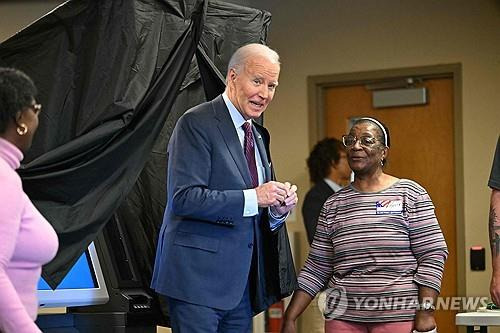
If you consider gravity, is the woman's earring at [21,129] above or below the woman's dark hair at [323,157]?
above

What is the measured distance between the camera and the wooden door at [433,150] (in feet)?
21.0

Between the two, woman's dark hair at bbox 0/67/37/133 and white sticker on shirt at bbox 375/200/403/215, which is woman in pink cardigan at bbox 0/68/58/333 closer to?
woman's dark hair at bbox 0/67/37/133

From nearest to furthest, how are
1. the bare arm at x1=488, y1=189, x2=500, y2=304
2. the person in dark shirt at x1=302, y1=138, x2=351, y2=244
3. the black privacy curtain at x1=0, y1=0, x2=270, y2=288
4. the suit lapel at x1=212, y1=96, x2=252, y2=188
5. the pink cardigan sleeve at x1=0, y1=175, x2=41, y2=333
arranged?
1. the pink cardigan sleeve at x1=0, y1=175, x2=41, y2=333
2. the black privacy curtain at x1=0, y1=0, x2=270, y2=288
3. the suit lapel at x1=212, y1=96, x2=252, y2=188
4. the bare arm at x1=488, y1=189, x2=500, y2=304
5. the person in dark shirt at x1=302, y1=138, x2=351, y2=244

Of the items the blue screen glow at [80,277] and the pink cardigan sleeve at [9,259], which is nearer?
the pink cardigan sleeve at [9,259]

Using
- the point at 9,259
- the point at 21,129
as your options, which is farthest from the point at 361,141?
the point at 9,259

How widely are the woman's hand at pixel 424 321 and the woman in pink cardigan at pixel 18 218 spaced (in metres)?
1.61

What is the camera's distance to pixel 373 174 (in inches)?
139

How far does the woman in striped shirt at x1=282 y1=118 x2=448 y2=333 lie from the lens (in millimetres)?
3404

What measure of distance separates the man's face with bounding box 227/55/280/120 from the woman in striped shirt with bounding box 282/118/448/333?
531 mm

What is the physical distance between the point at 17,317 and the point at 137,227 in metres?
1.95

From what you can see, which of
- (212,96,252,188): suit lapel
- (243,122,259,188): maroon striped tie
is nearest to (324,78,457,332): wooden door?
(243,122,259,188): maroon striped tie

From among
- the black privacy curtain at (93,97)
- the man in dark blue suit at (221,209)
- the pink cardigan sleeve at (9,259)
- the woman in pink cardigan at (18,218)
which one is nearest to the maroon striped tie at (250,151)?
the man in dark blue suit at (221,209)

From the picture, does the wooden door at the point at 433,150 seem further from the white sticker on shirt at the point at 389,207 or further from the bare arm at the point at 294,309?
the white sticker on shirt at the point at 389,207

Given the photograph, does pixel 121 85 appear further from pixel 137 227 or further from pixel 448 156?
pixel 448 156
